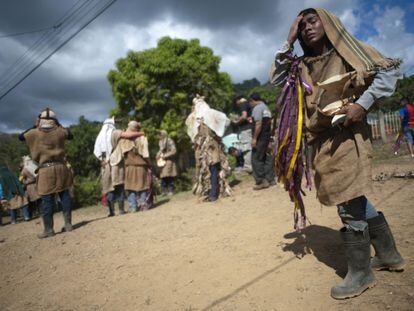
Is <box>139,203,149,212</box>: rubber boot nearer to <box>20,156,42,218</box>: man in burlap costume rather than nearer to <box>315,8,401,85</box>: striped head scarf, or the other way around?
<box>20,156,42,218</box>: man in burlap costume

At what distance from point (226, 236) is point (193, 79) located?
48.3ft

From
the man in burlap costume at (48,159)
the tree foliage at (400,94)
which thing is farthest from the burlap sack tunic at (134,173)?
the tree foliage at (400,94)

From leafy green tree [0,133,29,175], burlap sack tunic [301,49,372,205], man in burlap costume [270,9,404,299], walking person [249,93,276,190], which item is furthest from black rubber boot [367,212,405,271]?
leafy green tree [0,133,29,175]

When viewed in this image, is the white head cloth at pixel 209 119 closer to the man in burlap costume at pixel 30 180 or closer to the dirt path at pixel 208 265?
the dirt path at pixel 208 265

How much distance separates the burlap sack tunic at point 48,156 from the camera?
17.6 feet

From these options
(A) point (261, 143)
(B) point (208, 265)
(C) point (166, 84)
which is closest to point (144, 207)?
(A) point (261, 143)

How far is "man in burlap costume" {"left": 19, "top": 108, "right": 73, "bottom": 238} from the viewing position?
5.36 m

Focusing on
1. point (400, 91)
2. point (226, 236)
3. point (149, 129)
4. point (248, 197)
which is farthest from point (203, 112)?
point (400, 91)

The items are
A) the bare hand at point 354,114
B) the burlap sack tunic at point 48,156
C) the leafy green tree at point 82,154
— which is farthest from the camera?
the leafy green tree at point 82,154

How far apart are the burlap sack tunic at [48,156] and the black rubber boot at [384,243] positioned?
4.87 m

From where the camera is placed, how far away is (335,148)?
228 centimetres

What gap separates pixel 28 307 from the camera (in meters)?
2.91

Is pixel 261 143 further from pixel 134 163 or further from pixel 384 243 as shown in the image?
pixel 384 243

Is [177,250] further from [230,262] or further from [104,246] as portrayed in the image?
[104,246]
